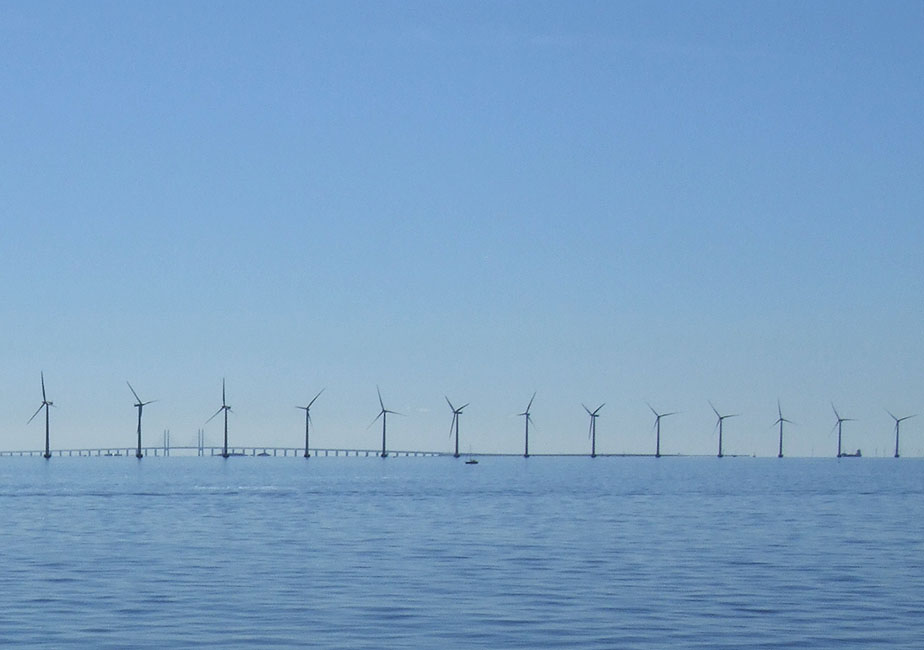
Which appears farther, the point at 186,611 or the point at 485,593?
the point at 485,593

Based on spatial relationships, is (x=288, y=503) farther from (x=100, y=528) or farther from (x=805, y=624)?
(x=805, y=624)

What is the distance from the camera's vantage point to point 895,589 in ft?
168

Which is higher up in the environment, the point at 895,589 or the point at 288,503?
the point at 895,589

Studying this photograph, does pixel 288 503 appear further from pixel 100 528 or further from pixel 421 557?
pixel 421 557

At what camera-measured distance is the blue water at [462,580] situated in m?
39.9

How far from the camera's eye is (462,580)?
53531 millimetres

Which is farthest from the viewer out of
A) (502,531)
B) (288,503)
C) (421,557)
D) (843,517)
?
(288,503)

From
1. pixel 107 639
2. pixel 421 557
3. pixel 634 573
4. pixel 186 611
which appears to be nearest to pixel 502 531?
pixel 421 557

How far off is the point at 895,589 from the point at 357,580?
64.5 ft

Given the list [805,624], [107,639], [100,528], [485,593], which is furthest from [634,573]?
[100,528]

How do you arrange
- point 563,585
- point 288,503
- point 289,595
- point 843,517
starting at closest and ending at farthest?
point 289,595, point 563,585, point 843,517, point 288,503

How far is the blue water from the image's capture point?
3991 centimetres

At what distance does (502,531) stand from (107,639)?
150 feet

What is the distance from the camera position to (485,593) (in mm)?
49281
